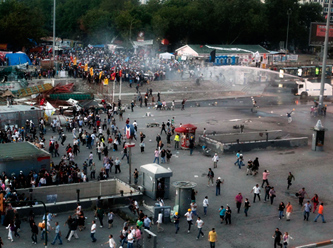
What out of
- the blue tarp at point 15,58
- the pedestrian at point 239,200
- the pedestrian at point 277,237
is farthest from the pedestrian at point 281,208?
the blue tarp at point 15,58

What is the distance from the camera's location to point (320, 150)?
38.8m

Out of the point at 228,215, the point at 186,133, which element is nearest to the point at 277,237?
the point at 228,215

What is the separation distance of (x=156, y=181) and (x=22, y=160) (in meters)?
7.65

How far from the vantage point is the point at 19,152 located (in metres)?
29.8

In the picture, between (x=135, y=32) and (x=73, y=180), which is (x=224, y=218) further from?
(x=135, y=32)

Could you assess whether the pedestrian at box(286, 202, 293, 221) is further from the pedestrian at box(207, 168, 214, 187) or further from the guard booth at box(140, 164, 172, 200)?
the guard booth at box(140, 164, 172, 200)

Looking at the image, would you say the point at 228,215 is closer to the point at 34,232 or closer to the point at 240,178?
the point at 240,178

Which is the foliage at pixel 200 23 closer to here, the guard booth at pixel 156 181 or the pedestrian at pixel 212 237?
the guard booth at pixel 156 181

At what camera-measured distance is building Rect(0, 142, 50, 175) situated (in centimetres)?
2873

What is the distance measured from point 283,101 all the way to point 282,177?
3148 centimetres

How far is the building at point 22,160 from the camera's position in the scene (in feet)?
94.3

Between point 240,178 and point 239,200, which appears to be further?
point 240,178

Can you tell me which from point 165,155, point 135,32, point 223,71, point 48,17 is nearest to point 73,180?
point 165,155

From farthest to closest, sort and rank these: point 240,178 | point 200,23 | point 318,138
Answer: point 200,23 < point 318,138 < point 240,178
